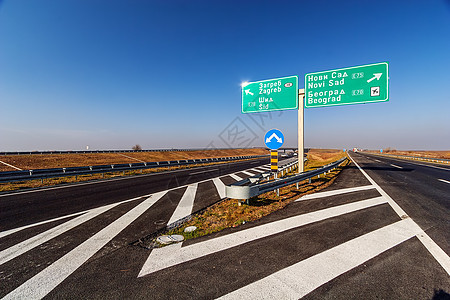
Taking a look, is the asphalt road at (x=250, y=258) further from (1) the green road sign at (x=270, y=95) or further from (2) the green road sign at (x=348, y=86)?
(1) the green road sign at (x=270, y=95)

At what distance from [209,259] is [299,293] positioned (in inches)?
55.3

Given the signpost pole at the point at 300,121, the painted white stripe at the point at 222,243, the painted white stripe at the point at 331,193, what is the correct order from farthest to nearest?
the signpost pole at the point at 300,121, the painted white stripe at the point at 331,193, the painted white stripe at the point at 222,243

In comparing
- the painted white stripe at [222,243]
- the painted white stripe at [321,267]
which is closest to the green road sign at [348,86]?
the painted white stripe at [222,243]

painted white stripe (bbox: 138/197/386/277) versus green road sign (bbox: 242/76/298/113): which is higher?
green road sign (bbox: 242/76/298/113)

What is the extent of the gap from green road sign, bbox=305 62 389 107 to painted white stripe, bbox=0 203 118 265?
437 inches

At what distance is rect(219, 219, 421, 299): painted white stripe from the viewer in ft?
7.35

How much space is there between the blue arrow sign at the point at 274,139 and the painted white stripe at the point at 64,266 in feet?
18.8

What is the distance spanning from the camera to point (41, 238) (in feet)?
12.5

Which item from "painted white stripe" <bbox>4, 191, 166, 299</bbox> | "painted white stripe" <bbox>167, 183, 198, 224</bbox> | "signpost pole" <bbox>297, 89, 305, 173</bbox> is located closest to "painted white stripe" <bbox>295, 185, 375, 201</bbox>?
"signpost pole" <bbox>297, 89, 305, 173</bbox>

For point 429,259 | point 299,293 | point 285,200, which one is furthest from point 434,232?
point 299,293

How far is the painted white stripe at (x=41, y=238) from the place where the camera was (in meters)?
3.22

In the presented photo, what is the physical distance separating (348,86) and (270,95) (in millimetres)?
4047

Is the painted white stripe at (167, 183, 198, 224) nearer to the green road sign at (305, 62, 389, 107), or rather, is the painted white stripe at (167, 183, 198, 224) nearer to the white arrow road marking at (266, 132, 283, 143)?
the white arrow road marking at (266, 132, 283, 143)

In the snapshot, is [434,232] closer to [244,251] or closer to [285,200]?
[285,200]
